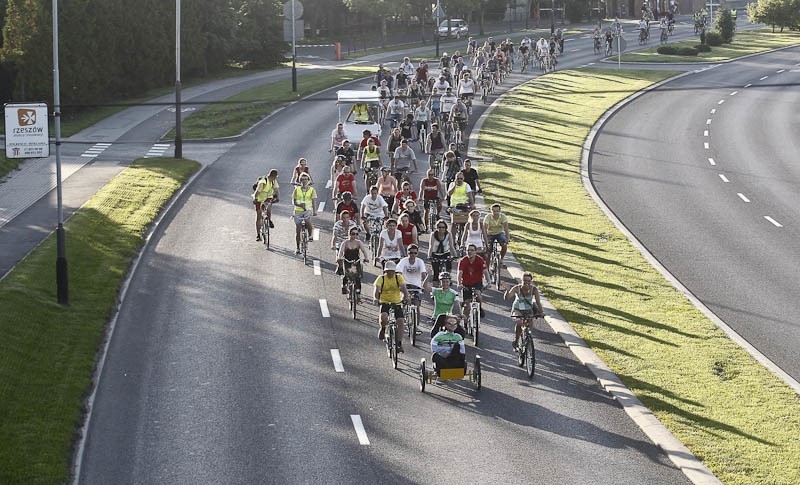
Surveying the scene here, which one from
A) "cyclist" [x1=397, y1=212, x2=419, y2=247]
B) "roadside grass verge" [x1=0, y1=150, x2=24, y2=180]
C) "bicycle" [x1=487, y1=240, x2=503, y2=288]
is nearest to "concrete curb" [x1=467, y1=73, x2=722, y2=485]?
"bicycle" [x1=487, y1=240, x2=503, y2=288]

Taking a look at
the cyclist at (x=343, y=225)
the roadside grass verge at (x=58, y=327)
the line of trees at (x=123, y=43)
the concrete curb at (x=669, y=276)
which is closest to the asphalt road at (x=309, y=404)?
the roadside grass verge at (x=58, y=327)

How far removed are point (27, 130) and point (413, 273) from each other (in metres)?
9.05

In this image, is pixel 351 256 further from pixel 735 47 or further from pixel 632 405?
pixel 735 47

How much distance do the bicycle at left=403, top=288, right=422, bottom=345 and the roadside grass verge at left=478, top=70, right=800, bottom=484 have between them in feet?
10.1

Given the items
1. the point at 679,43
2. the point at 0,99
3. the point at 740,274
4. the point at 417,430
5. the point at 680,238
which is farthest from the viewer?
the point at 679,43

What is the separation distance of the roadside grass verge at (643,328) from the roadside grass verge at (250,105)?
41.0 feet

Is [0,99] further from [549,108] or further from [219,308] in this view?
[219,308]

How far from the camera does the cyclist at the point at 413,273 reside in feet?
72.1

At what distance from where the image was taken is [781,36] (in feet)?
323

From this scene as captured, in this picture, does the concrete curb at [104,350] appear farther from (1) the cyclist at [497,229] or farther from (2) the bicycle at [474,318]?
(1) the cyclist at [497,229]

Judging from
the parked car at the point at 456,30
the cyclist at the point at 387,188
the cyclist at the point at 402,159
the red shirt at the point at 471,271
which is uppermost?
the parked car at the point at 456,30

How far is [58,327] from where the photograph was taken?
2353 cm

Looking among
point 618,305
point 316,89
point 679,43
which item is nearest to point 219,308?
point 618,305

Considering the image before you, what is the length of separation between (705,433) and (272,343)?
27.7 ft
